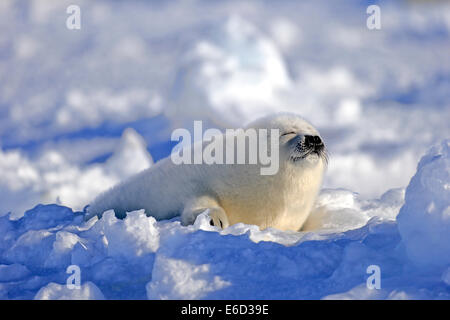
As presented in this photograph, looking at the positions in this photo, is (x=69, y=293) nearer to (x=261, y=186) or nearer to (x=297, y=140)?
(x=261, y=186)

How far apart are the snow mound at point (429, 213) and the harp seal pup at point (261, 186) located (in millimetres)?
1910

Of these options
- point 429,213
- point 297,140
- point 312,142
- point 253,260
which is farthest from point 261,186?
point 429,213

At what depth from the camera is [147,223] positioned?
505 centimetres

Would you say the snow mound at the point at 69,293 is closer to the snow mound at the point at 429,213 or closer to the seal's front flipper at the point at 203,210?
the seal's front flipper at the point at 203,210

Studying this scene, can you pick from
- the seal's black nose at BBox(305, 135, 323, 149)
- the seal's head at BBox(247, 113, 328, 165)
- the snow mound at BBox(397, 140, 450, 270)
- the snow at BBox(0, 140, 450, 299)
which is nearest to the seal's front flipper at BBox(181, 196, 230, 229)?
the snow at BBox(0, 140, 450, 299)

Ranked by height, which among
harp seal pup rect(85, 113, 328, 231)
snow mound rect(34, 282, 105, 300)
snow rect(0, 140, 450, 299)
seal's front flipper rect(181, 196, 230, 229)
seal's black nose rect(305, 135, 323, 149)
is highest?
seal's black nose rect(305, 135, 323, 149)

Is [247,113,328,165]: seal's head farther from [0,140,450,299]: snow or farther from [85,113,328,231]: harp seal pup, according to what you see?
[0,140,450,299]: snow

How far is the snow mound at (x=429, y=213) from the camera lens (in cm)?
416

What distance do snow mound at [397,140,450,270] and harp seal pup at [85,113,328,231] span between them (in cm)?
191

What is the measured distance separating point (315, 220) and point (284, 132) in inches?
53.5

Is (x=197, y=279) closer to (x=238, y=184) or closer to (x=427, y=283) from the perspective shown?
(x=427, y=283)

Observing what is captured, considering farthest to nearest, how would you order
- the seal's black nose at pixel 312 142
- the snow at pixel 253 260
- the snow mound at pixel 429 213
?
the seal's black nose at pixel 312 142 < the snow mound at pixel 429 213 < the snow at pixel 253 260

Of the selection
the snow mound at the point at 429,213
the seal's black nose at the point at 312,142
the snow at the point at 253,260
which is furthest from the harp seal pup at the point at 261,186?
the snow mound at the point at 429,213

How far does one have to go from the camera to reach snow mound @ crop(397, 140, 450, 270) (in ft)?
13.6
